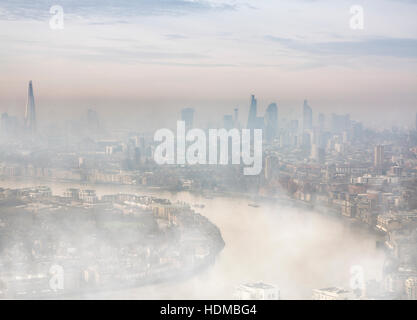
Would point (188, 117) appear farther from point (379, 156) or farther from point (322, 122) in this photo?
point (379, 156)

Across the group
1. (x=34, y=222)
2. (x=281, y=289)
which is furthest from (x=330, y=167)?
(x=34, y=222)

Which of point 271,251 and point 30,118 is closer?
point 271,251

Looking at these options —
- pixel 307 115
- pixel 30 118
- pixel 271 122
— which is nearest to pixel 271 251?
pixel 271 122

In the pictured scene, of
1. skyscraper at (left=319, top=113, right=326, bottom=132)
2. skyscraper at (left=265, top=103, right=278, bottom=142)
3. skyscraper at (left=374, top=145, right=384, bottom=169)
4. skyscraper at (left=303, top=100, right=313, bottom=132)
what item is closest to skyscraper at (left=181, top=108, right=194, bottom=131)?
skyscraper at (left=265, top=103, right=278, bottom=142)

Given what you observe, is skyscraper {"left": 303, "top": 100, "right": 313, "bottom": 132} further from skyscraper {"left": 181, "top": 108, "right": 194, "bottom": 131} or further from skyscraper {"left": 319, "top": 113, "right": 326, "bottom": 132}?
skyscraper {"left": 181, "top": 108, "right": 194, "bottom": 131}

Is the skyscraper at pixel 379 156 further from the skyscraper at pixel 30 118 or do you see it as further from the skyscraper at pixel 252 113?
the skyscraper at pixel 30 118

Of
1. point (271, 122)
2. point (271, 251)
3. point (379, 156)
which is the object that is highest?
point (271, 122)

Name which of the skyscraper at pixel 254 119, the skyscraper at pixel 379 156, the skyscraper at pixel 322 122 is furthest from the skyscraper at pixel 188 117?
the skyscraper at pixel 379 156
